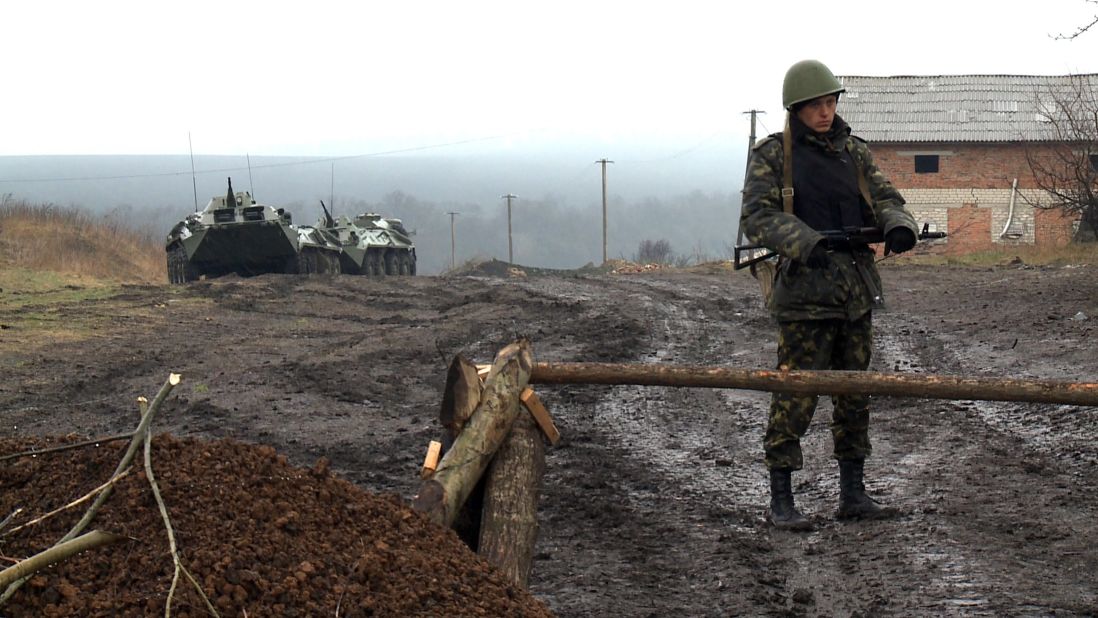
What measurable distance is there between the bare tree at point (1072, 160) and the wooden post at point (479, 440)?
17.5 metres

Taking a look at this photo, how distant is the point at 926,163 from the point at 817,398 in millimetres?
28738

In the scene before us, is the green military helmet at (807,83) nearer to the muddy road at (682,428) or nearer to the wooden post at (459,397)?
the muddy road at (682,428)

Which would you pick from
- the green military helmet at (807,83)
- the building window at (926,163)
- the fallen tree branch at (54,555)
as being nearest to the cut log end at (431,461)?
the fallen tree branch at (54,555)

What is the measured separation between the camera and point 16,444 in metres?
3.55

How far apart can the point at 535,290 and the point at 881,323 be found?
6.17 meters

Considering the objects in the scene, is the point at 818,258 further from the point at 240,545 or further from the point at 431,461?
the point at 240,545

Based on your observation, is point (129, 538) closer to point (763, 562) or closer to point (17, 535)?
point (17, 535)

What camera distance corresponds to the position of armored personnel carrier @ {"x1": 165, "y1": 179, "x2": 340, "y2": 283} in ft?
83.4

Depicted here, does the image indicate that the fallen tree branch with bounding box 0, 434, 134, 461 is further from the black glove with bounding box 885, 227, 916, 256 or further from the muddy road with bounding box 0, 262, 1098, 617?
the black glove with bounding box 885, 227, 916, 256

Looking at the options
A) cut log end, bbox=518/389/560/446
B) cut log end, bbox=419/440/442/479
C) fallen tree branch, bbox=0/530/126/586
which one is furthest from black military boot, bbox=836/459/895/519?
fallen tree branch, bbox=0/530/126/586

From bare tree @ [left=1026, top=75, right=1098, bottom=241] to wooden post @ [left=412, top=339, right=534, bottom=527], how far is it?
57.6 ft

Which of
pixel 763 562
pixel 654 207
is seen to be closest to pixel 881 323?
pixel 763 562

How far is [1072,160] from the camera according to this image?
931 inches

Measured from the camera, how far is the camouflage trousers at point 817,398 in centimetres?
511
